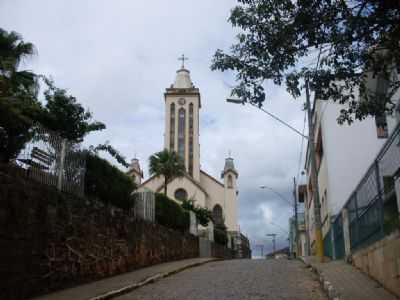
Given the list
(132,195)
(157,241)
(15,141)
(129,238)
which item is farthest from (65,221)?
(157,241)

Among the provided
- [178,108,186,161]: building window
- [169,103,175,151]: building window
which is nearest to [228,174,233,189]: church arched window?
[178,108,186,161]: building window

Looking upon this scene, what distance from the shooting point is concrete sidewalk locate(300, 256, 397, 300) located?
838 centimetres

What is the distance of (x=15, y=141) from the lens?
1149 centimetres

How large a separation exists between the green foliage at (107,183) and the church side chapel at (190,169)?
41683 mm

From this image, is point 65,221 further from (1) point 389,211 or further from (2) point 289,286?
(1) point 389,211

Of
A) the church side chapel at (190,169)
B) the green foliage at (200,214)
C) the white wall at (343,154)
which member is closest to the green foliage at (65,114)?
the white wall at (343,154)

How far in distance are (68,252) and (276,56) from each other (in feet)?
23.2

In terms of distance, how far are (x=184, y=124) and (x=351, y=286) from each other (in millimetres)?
59637

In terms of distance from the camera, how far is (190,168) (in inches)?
2601

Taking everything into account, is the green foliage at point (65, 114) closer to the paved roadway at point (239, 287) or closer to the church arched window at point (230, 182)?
the paved roadway at point (239, 287)

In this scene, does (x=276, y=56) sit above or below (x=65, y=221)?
above

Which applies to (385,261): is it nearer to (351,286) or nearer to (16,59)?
(351,286)

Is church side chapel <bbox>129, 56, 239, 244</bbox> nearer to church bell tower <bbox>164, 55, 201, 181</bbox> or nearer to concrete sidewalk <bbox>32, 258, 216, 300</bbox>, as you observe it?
church bell tower <bbox>164, 55, 201, 181</bbox>

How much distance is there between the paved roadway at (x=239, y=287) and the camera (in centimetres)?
986
